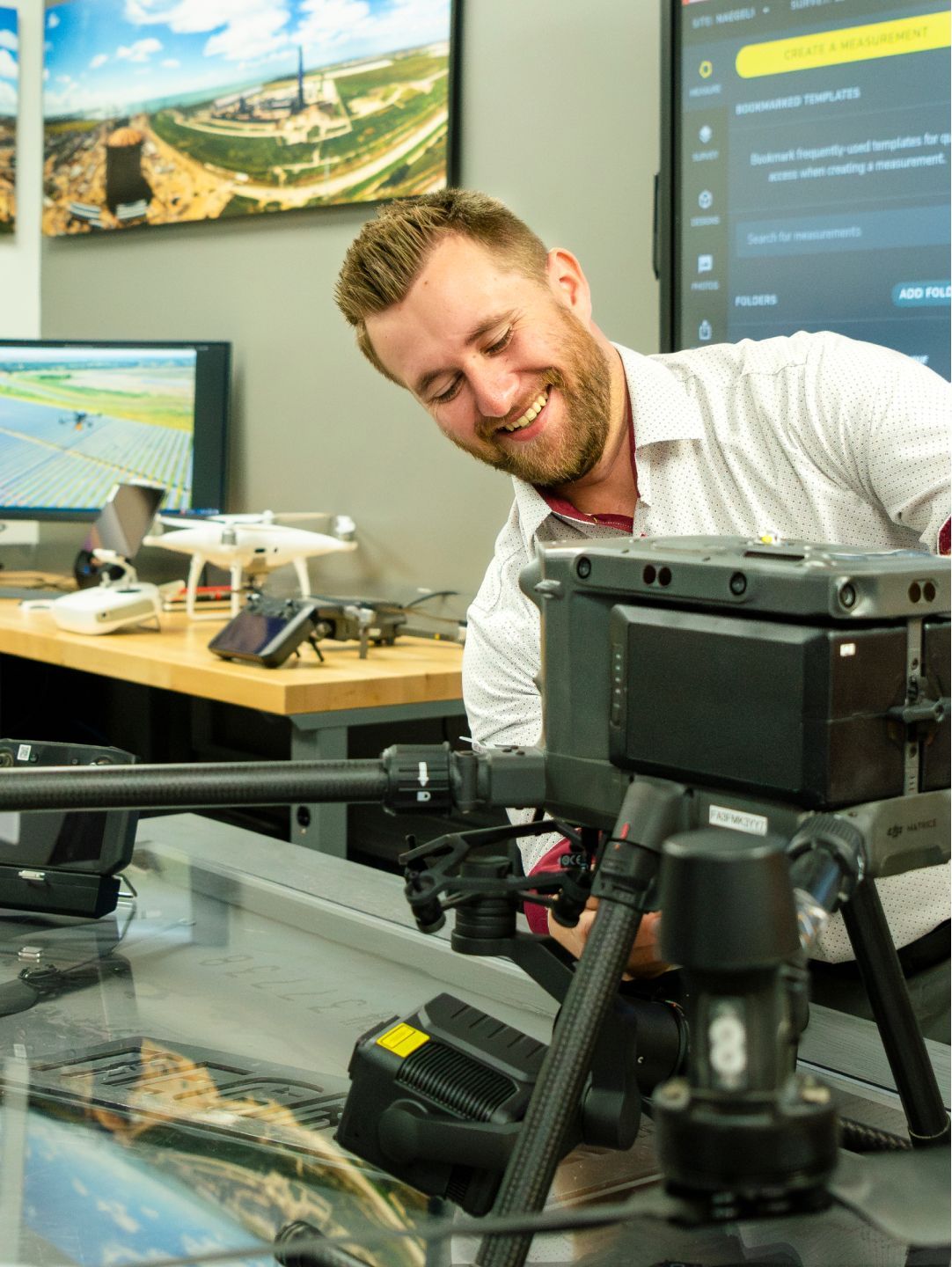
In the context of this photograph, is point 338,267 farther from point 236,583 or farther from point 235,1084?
point 235,1084

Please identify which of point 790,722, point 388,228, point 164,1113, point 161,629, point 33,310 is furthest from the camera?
point 33,310

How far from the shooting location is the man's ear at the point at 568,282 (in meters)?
1.44

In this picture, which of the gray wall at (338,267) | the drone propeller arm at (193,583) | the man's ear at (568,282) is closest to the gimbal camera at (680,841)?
the man's ear at (568,282)

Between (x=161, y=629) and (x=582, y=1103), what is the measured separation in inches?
81.5

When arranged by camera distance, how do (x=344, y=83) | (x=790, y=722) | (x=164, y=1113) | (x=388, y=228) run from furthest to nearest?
(x=344, y=83)
(x=388, y=228)
(x=164, y=1113)
(x=790, y=722)

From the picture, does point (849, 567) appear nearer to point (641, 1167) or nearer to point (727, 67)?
point (641, 1167)

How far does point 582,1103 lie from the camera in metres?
0.63

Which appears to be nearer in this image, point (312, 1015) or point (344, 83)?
point (312, 1015)

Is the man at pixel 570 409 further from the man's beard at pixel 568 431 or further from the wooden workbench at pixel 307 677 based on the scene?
the wooden workbench at pixel 307 677

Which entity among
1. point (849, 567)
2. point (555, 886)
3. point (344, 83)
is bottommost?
point (555, 886)

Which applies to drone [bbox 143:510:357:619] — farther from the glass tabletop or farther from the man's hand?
the man's hand

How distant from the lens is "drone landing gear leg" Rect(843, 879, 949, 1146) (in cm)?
Result: 65

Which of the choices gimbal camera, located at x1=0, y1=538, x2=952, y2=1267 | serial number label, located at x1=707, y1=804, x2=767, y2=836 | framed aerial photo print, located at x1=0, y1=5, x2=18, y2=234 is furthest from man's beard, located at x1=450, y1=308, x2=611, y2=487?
framed aerial photo print, located at x1=0, y1=5, x2=18, y2=234

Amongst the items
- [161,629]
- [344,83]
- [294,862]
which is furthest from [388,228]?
[344,83]
